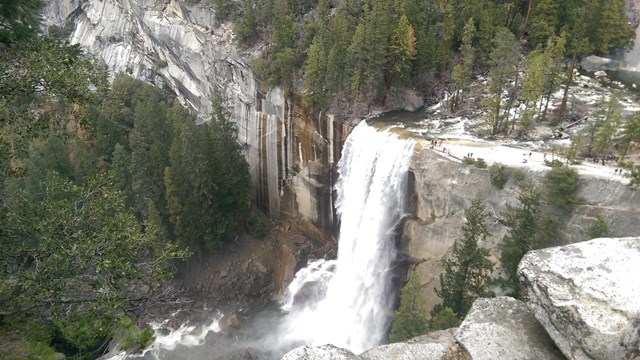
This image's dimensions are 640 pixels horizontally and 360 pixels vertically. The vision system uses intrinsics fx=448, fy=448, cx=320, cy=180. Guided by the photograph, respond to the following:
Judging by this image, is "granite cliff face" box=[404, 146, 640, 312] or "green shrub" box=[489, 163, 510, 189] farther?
"green shrub" box=[489, 163, 510, 189]

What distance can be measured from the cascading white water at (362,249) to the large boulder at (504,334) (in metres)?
16.8

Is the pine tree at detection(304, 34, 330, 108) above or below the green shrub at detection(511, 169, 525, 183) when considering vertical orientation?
above

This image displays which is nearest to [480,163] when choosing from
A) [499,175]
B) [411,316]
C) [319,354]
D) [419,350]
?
[499,175]

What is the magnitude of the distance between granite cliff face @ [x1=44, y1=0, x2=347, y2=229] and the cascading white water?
3447 millimetres

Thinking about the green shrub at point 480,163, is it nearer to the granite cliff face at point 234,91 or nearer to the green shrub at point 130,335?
the granite cliff face at point 234,91

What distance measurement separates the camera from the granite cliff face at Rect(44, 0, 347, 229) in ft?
119

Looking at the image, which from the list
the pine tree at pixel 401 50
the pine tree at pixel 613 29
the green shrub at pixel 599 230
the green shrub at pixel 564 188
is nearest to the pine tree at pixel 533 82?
the green shrub at pixel 564 188

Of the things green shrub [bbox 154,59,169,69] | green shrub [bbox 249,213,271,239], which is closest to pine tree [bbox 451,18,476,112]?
green shrub [bbox 249,213,271,239]

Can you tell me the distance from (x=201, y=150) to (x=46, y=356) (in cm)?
2953

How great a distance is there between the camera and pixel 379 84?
33656 millimetres

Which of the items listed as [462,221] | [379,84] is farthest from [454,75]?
[462,221]

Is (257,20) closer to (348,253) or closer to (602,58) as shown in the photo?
(348,253)

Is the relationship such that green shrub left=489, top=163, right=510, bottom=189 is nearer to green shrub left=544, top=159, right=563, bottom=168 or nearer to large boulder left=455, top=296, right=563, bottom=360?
green shrub left=544, top=159, right=563, bottom=168

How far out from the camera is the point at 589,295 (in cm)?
838
